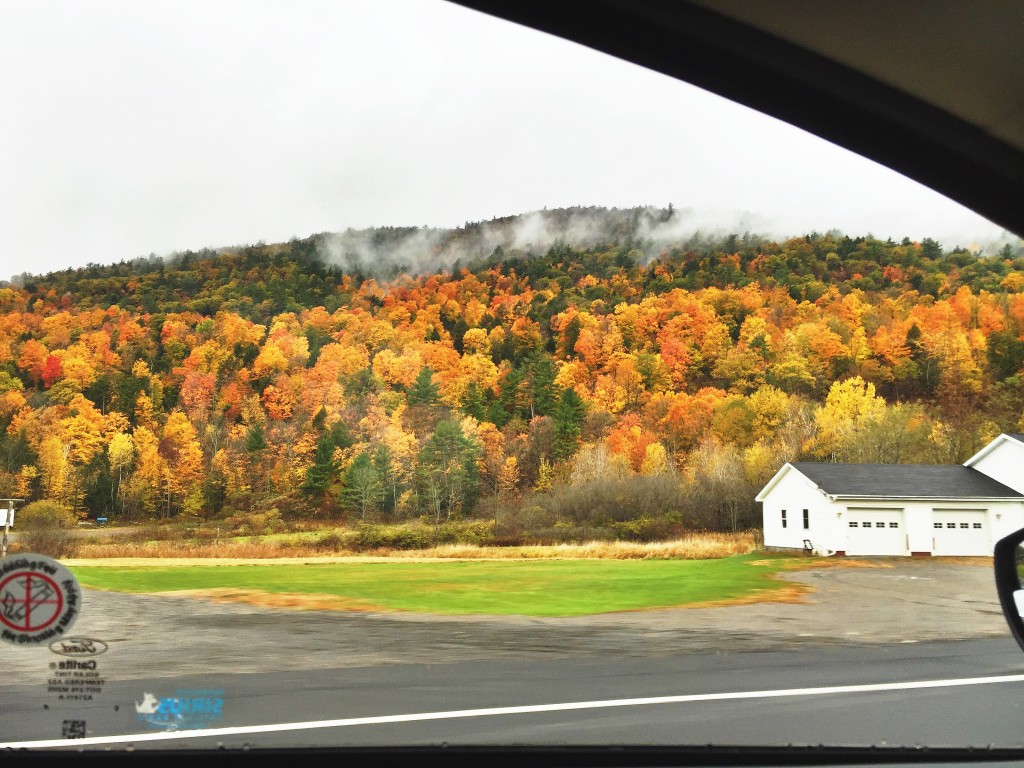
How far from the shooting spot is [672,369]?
2.89 meters

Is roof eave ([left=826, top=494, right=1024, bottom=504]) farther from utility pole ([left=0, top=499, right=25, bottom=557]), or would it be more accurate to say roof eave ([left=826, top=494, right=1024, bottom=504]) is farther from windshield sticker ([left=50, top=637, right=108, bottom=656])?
utility pole ([left=0, top=499, right=25, bottom=557])

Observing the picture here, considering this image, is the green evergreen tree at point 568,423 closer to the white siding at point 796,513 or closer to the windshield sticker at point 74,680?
the white siding at point 796,513

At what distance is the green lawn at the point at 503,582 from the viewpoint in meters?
2.75

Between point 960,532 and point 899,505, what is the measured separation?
0.20 meters

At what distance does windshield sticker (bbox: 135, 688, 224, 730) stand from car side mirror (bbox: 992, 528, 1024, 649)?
2191 mm

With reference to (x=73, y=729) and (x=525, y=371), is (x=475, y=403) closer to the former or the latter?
(x=525, y=371)

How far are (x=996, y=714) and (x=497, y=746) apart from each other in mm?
1606

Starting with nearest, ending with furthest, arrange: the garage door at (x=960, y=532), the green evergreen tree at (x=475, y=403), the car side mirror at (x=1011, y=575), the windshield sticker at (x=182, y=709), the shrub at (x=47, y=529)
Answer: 1. the car side mirror at (x=1011, y=575)
2. the windshield sticker at (x=182, y=709)
3. the shrub at (x=47, y=529)
4. the garage door at (x=960, y=532)
5. the green evergreen tree at (x=475, y=403)

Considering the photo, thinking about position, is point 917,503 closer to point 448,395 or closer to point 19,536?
point 448,395

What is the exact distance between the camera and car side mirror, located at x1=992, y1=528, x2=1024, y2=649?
6.43ft

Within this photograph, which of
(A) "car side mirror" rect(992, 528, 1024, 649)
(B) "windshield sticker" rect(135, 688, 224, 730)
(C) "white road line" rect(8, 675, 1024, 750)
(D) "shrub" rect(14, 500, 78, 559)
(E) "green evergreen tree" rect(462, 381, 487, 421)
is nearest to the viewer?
(A) "car side mirror" rect(992, 528, 1024, 649)

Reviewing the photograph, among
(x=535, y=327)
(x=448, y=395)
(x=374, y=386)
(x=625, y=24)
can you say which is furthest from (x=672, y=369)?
(x=625, y=24)

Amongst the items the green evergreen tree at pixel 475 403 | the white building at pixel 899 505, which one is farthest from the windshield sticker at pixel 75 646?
the white building at pixel 899 505

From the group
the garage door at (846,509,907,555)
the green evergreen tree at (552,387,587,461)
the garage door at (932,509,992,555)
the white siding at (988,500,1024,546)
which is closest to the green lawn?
the garage door at (846,509,907,555)
